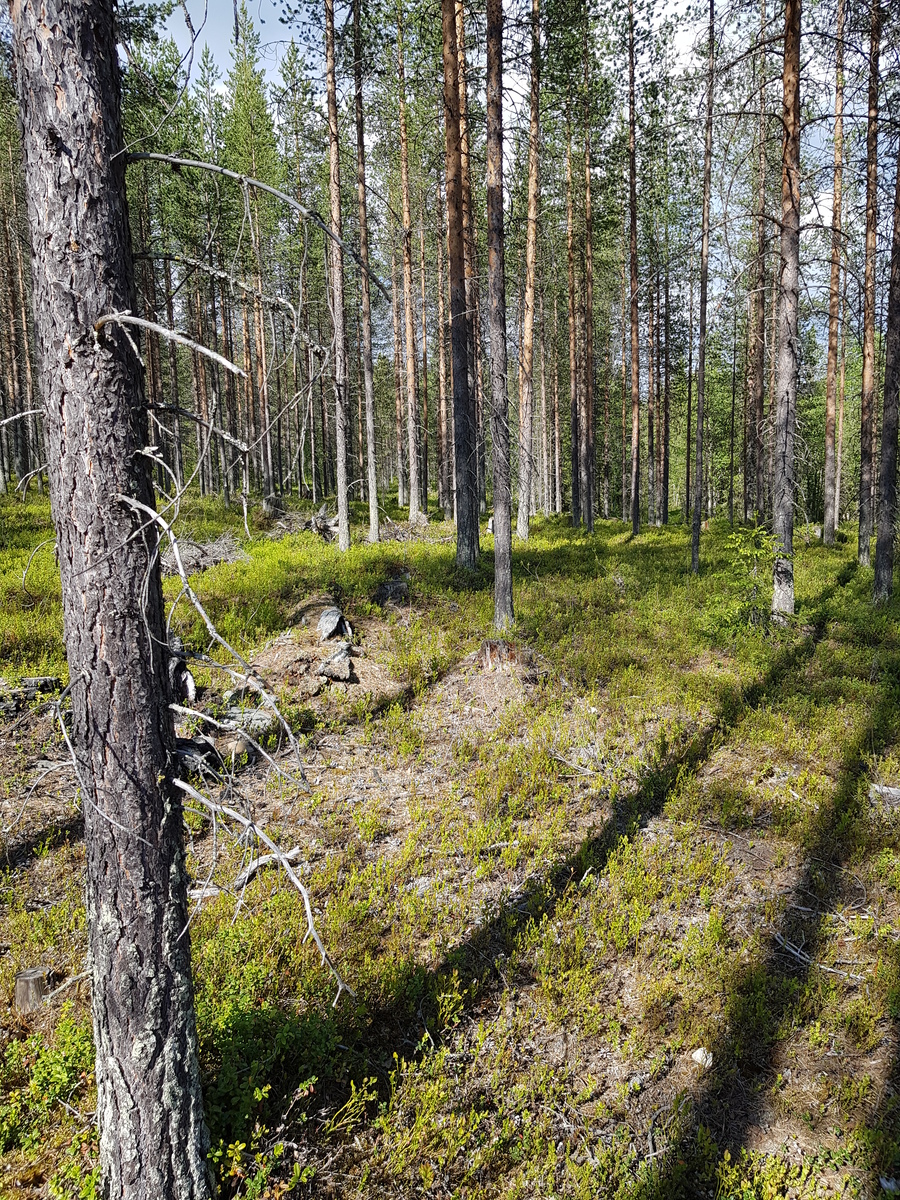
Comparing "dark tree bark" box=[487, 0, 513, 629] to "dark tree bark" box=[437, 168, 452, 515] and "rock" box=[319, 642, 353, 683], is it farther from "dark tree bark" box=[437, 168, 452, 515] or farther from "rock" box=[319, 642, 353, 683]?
"dark tree bark" box=[437, 168, 452, 515]

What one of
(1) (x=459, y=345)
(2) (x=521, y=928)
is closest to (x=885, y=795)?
(2) (x=521, y=928)

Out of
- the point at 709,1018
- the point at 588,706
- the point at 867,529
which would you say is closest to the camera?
the point at 709,1018

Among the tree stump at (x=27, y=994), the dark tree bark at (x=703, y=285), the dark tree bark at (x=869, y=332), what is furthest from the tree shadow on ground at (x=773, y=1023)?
the dark tree bark at (x=869, y=332)

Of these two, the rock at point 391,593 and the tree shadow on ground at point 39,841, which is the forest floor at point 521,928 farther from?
the rock at point 391,593

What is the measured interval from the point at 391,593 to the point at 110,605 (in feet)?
30.0

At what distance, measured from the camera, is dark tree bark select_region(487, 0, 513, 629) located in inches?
351

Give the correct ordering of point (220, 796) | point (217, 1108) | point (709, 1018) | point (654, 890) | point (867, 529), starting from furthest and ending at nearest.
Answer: point (867, 529)
point (220, 796)
point (654, 890)
point (709, 1018)
point (217, 1108)

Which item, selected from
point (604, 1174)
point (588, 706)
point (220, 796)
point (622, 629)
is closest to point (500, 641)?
Answer: point (588, 706)

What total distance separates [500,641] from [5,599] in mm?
7662

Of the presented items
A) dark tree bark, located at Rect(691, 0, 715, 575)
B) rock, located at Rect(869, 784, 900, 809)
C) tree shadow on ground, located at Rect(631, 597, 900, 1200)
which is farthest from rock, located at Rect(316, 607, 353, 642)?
dark tree bark, located at Rect(691, 0, 715, 575)

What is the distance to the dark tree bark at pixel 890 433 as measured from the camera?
37.7ft

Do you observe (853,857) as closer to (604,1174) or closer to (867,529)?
(604,1174)

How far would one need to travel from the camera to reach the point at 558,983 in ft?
14.6

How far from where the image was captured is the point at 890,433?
11852mm
